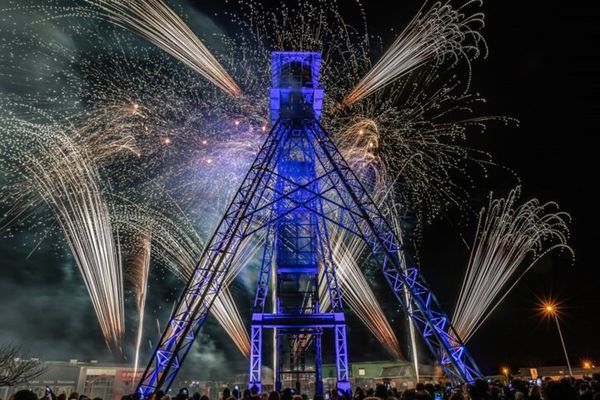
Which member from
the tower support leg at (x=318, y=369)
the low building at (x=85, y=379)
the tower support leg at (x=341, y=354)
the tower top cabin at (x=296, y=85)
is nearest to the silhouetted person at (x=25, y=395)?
the tower support leg at (x=341, y=354)

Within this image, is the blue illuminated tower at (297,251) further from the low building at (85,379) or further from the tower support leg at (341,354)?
the low building at (85,379)

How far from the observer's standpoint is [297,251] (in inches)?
728

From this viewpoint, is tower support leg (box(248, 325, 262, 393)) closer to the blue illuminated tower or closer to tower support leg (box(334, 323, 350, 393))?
the blue illuminated tower

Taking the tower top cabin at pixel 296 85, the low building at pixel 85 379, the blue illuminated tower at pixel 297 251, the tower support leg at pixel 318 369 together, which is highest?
the tower top cabin at pixel 296 85

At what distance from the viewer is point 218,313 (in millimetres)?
22875

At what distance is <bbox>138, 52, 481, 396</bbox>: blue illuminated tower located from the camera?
13812 mm

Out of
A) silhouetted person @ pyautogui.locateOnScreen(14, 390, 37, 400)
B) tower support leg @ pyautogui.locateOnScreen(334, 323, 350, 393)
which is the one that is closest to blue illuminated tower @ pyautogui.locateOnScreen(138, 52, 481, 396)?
tower support leg @ pyautogui.locateOnScreen(334, 323, 350, 393)

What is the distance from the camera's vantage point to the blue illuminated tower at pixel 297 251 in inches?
544

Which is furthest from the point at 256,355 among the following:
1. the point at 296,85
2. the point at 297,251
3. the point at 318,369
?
the point at 296,85

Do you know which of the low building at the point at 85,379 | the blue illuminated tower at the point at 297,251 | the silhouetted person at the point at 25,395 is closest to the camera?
the silhouetted person at the point at 25,395

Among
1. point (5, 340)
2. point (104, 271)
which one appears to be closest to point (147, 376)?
point (104, 271)

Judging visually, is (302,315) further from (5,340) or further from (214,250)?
(5,340)

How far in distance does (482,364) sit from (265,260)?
143ft

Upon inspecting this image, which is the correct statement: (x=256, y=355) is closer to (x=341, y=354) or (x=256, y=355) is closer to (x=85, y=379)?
(x=341, y=354)
